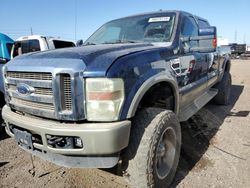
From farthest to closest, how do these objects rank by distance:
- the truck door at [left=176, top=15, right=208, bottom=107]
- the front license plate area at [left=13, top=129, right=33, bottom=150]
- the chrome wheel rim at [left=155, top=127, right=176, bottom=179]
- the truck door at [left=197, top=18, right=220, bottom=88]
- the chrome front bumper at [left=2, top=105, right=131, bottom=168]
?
the truck door at [left=197, top=18, right=220, bottom=88]
the truck door at [left=176, top=15, right=208, bottom=107]
the chrome wheel rim at [left=155, top=127, right=176, bottom=179]
the front license plate area at [left=13, top=129, right=33, bottom=150]
the chrome front bumper at [left=2, top=105, right=131, bottom=168]

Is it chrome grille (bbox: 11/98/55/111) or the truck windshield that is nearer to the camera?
chrome grille (bbox: 11/98/55/111)

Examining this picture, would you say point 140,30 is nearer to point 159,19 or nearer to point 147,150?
point 159,19

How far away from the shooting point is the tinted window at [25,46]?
781 cm


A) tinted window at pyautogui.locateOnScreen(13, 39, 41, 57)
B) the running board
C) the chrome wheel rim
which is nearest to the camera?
the chrome wheel rim

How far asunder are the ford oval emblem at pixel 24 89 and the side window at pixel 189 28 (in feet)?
7.33

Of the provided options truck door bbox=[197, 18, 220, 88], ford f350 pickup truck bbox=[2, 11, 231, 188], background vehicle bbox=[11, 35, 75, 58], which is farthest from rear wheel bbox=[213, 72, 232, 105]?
background vehicle bbox=[11, 35, 75, 58]

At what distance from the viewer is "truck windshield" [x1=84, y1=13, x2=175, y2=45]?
3645 millimetres

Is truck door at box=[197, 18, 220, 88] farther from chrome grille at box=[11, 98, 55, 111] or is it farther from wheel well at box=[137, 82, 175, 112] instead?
chrome grille at box=[11, 98, 55, 111]

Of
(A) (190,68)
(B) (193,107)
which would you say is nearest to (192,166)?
(B) (193,107)

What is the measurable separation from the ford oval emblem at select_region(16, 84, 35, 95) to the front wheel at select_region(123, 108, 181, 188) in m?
1.08

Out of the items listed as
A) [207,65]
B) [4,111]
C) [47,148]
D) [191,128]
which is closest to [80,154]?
[47,148]

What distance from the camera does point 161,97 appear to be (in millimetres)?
3283

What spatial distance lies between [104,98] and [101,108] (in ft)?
0.31

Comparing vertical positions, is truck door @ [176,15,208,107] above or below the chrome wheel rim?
above
